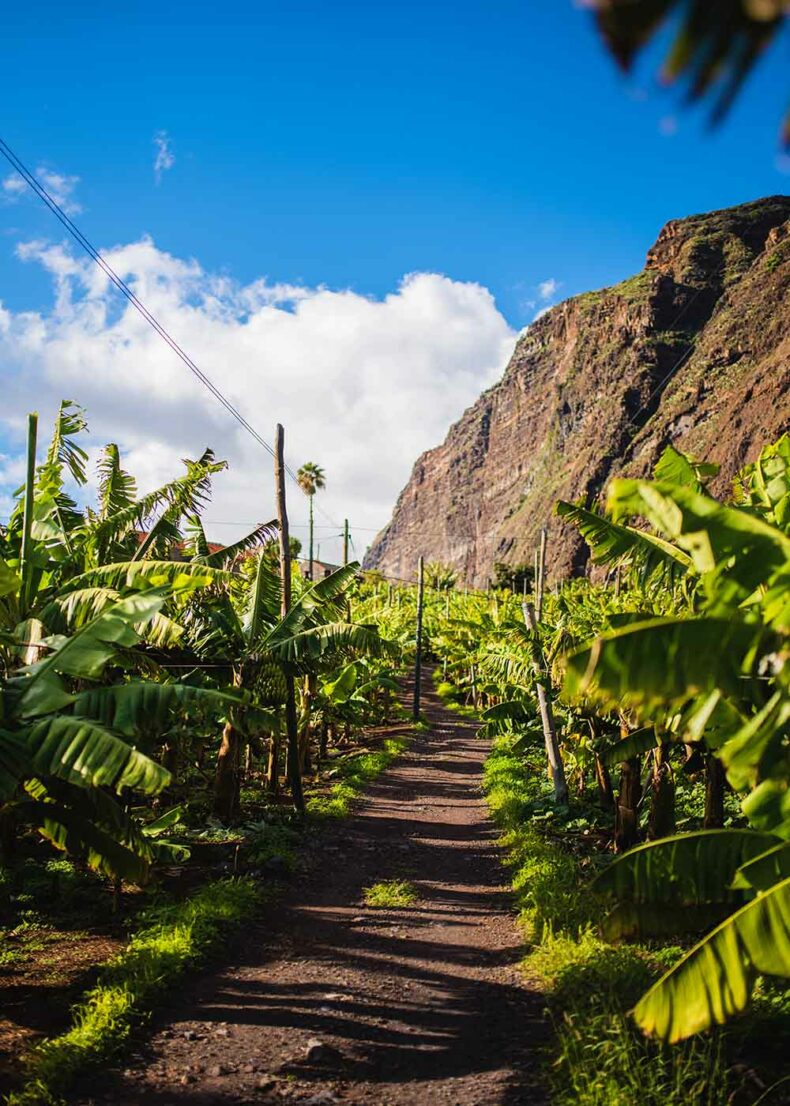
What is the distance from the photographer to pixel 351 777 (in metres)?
17.8

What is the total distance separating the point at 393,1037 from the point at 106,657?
3.81 m

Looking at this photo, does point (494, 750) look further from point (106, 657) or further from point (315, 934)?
point (106, 657)

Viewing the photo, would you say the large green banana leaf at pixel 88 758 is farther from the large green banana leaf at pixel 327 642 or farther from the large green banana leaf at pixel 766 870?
the large green banana leaf at pixel 327 642

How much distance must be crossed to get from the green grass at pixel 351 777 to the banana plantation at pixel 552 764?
9.9 inches

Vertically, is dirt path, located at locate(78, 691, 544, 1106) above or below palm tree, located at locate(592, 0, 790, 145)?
below

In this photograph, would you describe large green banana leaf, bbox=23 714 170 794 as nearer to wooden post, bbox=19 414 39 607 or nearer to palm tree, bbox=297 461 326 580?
wooden post, bbox=19 414 39 607

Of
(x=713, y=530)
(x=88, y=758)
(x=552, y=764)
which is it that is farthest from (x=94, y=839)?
(x=552, y=764)

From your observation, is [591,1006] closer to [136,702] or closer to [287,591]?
[136,702]

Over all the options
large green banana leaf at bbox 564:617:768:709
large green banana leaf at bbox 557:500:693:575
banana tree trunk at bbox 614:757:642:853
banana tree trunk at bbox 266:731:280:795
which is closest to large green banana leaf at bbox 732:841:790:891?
large green banana leaf at bbox 564:617:768:709

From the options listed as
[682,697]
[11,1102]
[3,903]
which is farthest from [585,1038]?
[3,903]

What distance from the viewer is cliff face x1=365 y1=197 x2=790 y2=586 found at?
78125 millimetres

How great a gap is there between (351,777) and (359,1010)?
11354 mm

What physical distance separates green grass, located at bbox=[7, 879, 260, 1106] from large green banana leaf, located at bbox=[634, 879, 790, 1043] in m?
3.81

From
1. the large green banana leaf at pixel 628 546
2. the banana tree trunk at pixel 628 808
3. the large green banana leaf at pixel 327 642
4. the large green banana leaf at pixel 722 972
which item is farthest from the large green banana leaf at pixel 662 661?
the banana tree trunk at pixel 628 808
